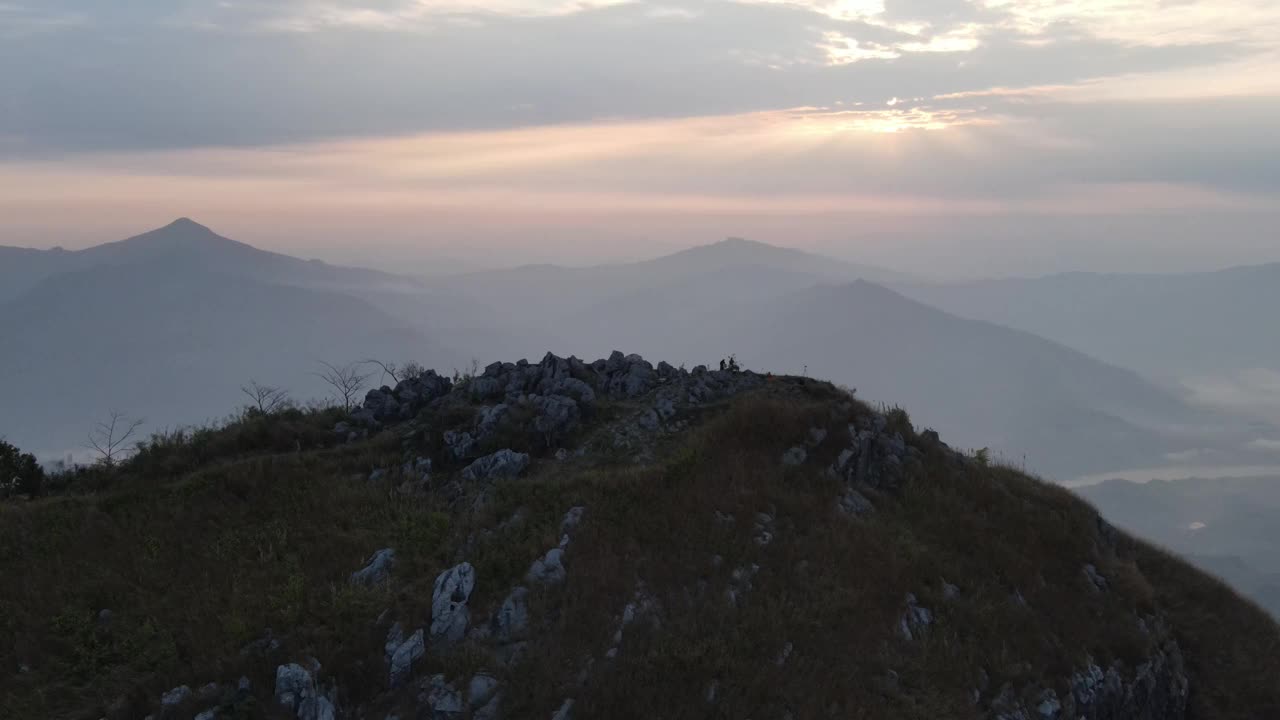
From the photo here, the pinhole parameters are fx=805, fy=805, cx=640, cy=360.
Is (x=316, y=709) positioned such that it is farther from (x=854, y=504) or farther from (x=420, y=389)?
(x=420, y=389)

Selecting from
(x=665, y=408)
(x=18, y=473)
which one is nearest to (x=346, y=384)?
(x=18, y=473)

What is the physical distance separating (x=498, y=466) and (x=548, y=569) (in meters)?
4.83

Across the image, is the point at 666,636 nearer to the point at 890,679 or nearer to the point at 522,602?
the point at 522,602

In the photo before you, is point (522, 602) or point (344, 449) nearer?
point (522, 602)

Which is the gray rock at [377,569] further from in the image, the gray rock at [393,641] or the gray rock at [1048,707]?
the gray rock at [1048,707]

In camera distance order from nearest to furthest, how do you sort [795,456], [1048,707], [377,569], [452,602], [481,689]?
1. [481,689]
2. [452,602]
3. [1048,707]
4. [377,569]
5. [795,456]

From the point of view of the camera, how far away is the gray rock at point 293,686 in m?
14.1

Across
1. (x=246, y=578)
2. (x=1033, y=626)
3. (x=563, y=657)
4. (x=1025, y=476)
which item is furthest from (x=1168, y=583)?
(x=246, y=578)

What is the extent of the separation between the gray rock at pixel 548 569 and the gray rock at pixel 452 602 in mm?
1234

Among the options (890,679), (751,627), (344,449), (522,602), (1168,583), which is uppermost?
(344,449)

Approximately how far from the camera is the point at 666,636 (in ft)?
51.6

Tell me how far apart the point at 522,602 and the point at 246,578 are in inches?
247

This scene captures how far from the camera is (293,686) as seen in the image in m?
14.2

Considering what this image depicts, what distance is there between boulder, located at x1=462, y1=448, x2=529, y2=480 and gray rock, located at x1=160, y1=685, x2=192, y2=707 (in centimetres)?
799
